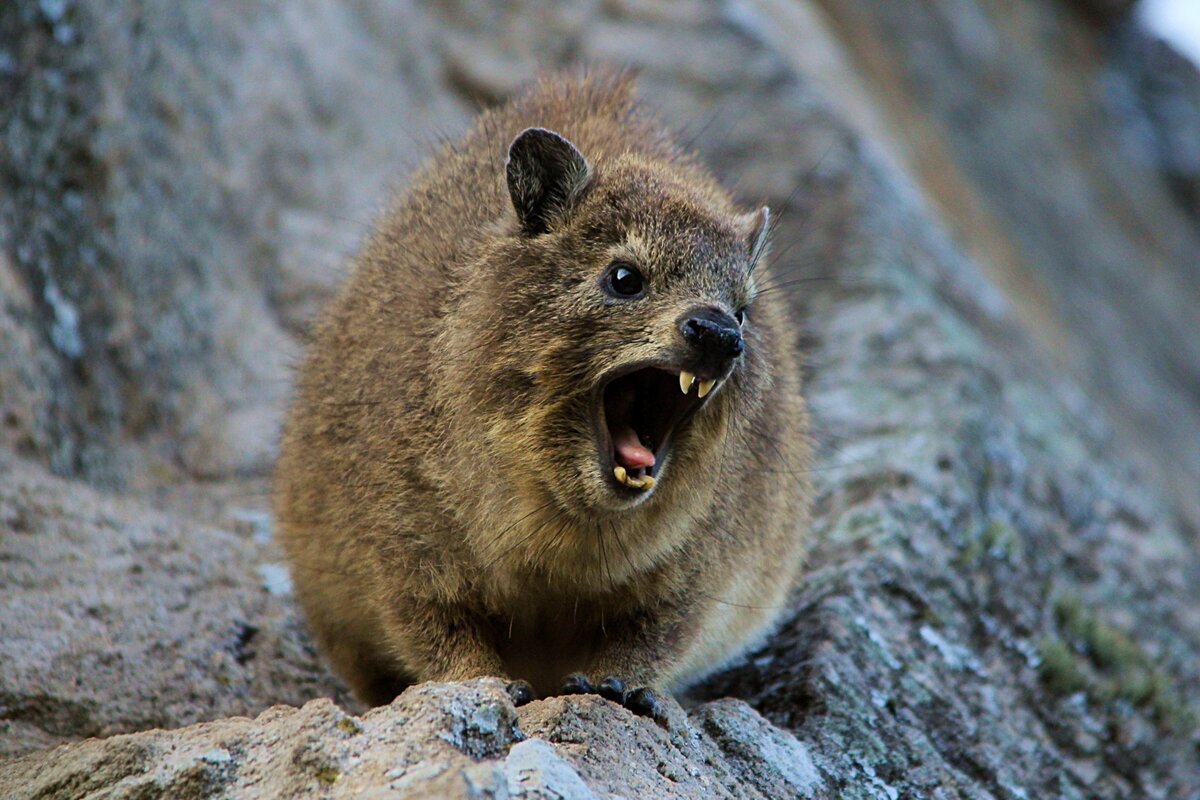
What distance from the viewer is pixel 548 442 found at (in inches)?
182

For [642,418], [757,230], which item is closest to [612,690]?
[642,418]

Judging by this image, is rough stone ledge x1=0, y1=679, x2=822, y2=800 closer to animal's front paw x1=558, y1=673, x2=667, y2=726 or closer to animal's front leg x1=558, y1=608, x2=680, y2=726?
animal's front paw x1=558, y1=673, x2=667, y2=726

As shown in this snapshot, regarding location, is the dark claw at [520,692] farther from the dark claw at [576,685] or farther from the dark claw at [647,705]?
the dark claw at [647,705]

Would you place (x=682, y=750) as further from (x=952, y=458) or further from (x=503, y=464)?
(x=952, y=458)

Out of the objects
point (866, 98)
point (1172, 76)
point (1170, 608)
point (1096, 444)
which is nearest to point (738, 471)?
point (1170, 608)

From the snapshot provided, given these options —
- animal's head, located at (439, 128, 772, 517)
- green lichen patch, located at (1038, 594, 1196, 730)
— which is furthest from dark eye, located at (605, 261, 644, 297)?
green lichen patch, located at (1038, 594, 1196, 730)

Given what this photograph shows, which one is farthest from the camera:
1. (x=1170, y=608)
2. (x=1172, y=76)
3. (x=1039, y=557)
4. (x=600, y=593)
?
(x=1172, y=76)

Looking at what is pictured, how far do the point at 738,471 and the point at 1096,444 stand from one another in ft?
17.7

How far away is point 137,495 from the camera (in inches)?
265

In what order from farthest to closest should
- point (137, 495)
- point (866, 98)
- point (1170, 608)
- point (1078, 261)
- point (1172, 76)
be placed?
point (1172, 76), point (1078, 261), point (866, 98), point (1170, 608), point (137, 495)

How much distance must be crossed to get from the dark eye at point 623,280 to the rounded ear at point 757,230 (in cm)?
72

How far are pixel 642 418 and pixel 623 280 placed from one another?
0.53 meters

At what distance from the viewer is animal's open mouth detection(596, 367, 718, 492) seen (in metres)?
4.52

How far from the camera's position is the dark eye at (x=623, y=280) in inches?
184
